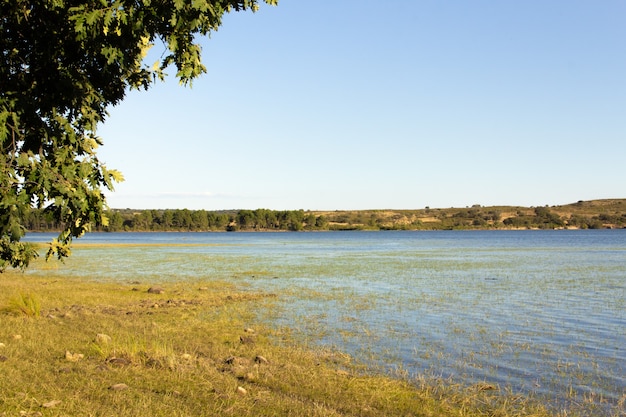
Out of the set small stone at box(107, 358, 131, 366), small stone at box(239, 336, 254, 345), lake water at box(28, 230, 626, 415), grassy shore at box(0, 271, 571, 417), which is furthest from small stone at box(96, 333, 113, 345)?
lake water at box(28, 230, 626, 415)

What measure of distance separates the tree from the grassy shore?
3.22m

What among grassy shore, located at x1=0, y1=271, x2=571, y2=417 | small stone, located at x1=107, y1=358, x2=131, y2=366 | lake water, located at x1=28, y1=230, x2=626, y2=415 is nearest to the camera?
grassy shore, located at x1=0, y1=271, x2=571, y2=417

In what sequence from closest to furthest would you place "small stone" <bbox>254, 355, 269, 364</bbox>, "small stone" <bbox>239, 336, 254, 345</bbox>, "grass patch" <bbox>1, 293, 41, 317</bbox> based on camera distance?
1. "small stone" <bbox>254, 355, 269, 364</bbox>
2. "small stone" <bbox>239, 336, 254, 345</bbox>
3. "grass patch" <bbox>1, 293, 41, 317</bbox>

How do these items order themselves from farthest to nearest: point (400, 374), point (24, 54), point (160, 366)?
point (400, 374)
point (160, 366)
point (24, 54)

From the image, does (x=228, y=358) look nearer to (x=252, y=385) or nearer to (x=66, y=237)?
(x=252, y=385)

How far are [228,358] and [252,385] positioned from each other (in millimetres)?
2252

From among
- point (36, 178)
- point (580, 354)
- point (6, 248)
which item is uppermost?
point (36, 178)

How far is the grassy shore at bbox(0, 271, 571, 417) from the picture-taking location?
9.80 meters

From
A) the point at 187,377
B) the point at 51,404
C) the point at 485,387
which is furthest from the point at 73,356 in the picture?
the point at 485,387

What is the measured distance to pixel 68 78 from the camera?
7332mm

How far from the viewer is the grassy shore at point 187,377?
9797 millimetres

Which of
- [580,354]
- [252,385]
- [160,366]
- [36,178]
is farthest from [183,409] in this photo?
[580,354]

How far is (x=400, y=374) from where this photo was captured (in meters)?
13.5

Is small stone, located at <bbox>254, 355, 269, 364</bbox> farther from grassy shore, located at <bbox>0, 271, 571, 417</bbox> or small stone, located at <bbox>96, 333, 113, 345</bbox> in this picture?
small stone, located at <bbox>96, 333, 113, 345</bbox>
